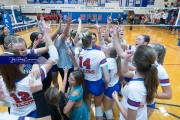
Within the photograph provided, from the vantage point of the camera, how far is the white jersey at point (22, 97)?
1423 millimetres

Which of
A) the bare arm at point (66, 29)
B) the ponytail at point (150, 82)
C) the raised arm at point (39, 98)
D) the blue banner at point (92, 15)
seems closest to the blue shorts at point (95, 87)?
the bare arm at point (66, 29)

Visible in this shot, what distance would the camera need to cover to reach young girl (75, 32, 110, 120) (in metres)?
2.32

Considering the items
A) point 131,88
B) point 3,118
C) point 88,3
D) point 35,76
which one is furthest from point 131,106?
point 88,3

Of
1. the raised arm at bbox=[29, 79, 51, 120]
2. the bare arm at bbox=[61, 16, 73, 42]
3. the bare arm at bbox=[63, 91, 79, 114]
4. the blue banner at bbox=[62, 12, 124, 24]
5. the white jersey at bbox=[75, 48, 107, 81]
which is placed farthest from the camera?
the blue banner at bbox=[62, 12, 124, 24]

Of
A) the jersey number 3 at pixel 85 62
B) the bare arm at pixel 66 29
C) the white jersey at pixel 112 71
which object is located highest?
the bare arm at pixel 66 29

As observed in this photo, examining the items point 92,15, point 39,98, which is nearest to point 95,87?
point 39,98

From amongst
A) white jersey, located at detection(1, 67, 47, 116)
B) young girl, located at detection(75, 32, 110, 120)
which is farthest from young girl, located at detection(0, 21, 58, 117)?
young girl, located at detection(75, 32, 110, 120)

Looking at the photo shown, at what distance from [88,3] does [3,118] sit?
23.4 metres

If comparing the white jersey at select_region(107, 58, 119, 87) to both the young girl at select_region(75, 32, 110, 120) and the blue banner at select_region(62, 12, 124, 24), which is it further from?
the blue banner at select_region(62, 12, 124, 24)

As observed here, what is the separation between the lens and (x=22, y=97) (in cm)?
150

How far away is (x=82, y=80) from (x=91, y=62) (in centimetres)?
32

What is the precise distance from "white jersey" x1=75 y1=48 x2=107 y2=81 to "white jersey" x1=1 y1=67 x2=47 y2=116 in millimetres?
953

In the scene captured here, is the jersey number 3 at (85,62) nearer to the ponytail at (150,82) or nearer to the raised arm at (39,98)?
the ponytail at (150,82)

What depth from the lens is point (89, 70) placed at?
8.02 ft
